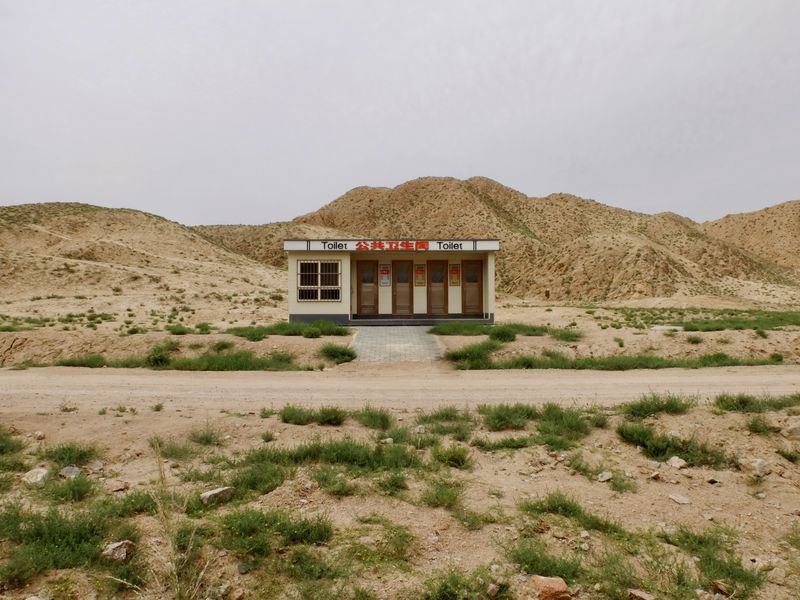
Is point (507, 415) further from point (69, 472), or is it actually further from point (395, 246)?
point (395, 246)

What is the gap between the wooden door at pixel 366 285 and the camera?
23.4m

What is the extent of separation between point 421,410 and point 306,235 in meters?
71.2

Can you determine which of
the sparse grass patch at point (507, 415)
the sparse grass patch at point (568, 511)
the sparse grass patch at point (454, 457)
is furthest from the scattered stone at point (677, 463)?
the sparse grass patch at point (454, 457)

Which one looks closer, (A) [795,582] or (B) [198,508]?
(A) [795,582]

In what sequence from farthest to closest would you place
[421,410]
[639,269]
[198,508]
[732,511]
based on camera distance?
[639,269] < [421,410] < [732,511] < [198,508]

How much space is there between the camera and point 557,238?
75.8 m

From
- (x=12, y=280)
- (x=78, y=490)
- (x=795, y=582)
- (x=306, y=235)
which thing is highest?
(x=306, y=235)

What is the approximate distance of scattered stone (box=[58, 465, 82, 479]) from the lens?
616cm

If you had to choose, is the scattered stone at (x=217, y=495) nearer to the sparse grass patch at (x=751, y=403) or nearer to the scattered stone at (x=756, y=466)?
the scattered stone at (x=756, y=466)

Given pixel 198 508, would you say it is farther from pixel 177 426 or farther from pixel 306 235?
pixel 306 235

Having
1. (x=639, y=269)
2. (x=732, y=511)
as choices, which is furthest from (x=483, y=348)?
(x=639, y=269)

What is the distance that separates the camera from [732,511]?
5.81 meters

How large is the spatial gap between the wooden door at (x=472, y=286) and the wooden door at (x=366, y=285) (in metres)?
4.47

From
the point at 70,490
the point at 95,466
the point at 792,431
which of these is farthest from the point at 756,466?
the point at 95,466
